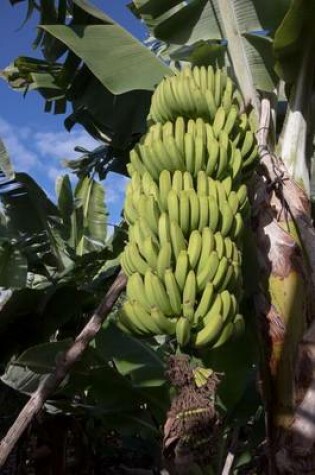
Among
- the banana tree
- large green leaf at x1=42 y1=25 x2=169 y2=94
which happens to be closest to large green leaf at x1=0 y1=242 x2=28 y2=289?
the banana tree

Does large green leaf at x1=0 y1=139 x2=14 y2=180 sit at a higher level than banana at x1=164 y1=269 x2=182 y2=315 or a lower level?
higher

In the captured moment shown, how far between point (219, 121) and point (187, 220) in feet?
1.20

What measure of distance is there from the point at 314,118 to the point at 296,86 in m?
0.13

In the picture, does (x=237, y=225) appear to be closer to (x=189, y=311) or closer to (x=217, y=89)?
(x=189, y=311)

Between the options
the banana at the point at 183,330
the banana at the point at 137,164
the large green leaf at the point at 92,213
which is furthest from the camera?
the large green leaf at the point at 92,213

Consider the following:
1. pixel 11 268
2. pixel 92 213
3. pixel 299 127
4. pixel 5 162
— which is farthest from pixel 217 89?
pixel 92 213

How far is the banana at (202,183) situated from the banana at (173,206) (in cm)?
7

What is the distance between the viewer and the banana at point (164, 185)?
4.05ft

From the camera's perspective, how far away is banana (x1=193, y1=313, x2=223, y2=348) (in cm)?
107

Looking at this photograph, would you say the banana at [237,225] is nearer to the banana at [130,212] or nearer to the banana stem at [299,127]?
the banana at [130,212]

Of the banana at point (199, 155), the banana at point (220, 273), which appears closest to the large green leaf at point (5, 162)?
the banana at point (199, 155)

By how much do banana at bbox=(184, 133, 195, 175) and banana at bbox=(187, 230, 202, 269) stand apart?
205mm

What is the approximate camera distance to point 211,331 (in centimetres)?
107

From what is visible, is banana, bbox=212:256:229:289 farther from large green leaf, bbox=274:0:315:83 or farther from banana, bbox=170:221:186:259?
large green leaf, bbox=274:0:315:83
